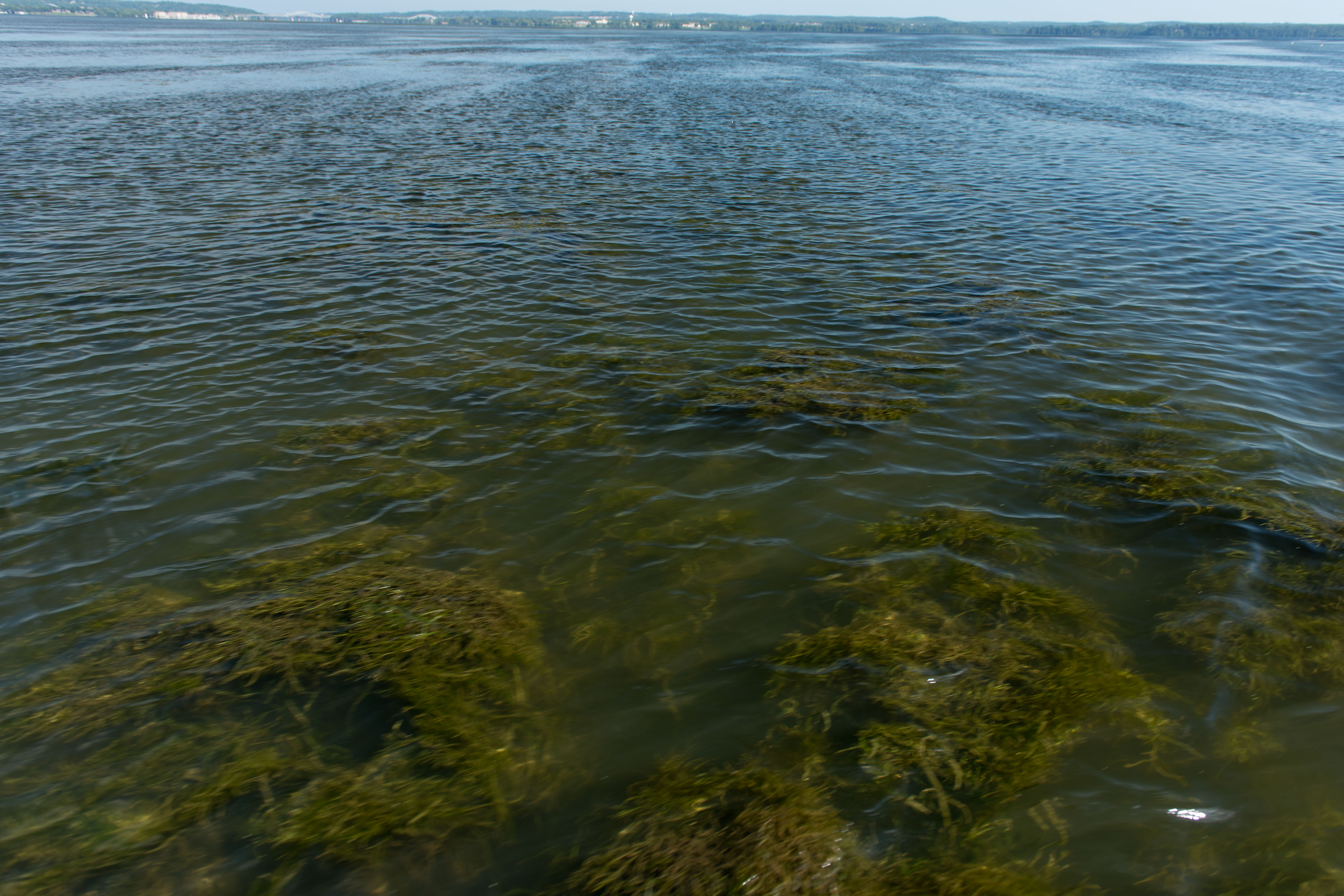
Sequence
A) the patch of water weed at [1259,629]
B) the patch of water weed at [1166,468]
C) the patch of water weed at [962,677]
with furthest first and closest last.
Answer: the patch of water weed at [1166,468], the patch of water weed at [1259,629], the patch of water weed at [962,677]

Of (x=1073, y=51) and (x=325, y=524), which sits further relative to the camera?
(x=1073, y=51)

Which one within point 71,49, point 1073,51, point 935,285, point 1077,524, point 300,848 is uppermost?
point 1073,51

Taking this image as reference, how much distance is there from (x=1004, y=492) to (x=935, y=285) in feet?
25.9

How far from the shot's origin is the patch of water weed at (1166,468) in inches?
303

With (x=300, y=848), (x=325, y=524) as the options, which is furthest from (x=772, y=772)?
(x=325, y=524)

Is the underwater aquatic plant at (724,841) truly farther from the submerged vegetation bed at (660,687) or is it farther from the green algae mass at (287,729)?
the green algae mass at (287,729)

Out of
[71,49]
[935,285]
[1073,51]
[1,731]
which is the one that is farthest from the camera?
[1073,51]

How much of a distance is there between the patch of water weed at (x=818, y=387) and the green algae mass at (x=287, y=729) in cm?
497

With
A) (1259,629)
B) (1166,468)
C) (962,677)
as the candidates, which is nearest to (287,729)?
(962,677)

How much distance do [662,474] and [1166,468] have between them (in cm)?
633

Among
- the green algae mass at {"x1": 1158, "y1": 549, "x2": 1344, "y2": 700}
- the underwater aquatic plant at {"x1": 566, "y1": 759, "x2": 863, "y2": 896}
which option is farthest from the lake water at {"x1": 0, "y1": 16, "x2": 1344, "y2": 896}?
the underwater aquatic plant at {"x1": 566, "y1": 759, "x2": 863, "y2": 896}

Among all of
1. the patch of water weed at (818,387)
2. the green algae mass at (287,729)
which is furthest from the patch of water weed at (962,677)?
the patch of water weed at (818,387)

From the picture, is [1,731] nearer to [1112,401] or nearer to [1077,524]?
[1077,524]

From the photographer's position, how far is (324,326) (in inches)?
501
